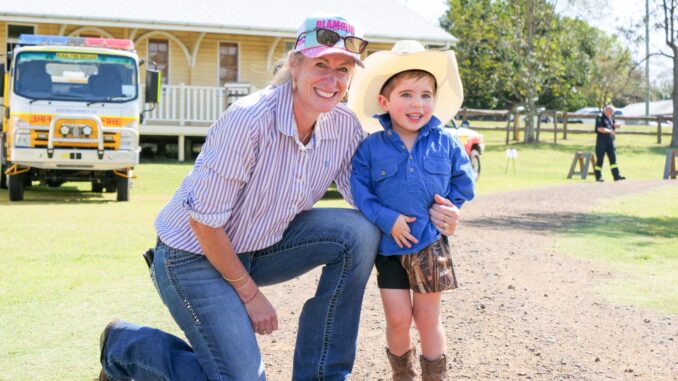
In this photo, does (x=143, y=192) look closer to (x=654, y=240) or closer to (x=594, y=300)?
(x=654, y=240)

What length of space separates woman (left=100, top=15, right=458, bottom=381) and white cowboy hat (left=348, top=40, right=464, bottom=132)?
269mm

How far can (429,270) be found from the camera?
15.3 feet

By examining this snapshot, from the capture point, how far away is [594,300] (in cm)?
765

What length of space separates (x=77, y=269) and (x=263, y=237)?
16.4 ft

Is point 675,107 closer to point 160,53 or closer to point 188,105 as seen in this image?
point 160,53

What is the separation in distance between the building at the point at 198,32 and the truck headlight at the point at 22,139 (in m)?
9.54

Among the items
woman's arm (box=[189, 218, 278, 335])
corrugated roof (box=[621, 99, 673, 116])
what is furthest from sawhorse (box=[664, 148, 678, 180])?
corrugated roof (box=[621, 99, 673, 116])

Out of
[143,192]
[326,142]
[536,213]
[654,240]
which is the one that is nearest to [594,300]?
[326,142]

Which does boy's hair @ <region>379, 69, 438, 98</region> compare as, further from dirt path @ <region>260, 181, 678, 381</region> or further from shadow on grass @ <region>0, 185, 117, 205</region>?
shadow on grass @ <region>0, 185, 117, 205</region>

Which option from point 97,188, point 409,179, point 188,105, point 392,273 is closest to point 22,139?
point 97,188

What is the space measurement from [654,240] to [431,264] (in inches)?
311

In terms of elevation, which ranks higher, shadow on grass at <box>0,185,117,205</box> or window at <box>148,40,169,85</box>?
window at <box>148,40,169,85</box>

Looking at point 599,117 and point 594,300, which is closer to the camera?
point 594,300

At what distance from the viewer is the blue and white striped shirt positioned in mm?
4184
